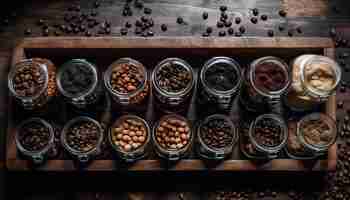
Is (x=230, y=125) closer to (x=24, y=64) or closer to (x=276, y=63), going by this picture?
(x=276, y=63)

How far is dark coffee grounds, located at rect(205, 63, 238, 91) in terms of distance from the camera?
1526 mm

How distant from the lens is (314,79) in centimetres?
156

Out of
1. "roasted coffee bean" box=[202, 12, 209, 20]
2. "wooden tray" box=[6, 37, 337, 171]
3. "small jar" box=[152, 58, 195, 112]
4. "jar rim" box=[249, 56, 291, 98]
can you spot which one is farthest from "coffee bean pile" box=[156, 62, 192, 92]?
"roasted coffee bean" box=[202, 12, 209, 20]

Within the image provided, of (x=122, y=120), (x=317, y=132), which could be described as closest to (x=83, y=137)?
(x=122, y=120)

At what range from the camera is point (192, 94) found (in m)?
1.68

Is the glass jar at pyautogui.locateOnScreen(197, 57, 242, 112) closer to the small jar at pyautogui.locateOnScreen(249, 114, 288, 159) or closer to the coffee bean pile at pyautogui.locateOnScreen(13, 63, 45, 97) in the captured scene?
the small jar at pyautogui.locateOnScreen(249, 114, 288, 159)

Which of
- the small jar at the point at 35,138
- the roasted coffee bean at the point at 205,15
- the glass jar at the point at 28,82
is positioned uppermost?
the roasted coffee bean at the point at 205,15

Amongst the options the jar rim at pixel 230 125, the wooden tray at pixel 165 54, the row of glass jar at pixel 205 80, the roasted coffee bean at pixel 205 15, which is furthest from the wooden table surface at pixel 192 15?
the jar rim at pixel 230 125

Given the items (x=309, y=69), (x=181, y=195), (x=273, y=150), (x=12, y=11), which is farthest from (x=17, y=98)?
(x=309, y=69)

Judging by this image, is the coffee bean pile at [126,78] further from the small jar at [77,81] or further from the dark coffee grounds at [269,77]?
the dark coffee grounds at [269,77]

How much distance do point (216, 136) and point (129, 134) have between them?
0.29 m

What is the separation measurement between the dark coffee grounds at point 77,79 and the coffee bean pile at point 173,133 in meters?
0.27

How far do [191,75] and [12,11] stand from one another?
0.79 meters

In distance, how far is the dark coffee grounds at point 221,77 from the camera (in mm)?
1526
